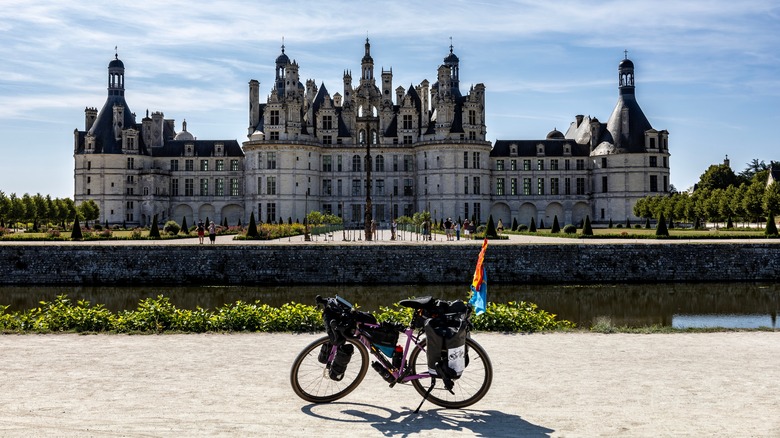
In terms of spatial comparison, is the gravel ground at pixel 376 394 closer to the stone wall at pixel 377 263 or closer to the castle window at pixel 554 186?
the stone wall at pixel 377 263

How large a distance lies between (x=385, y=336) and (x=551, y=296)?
19.2m

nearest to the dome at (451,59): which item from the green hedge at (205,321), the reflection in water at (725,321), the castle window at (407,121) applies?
the castle window at (407,121)

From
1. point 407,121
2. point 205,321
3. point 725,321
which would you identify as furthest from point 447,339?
point 407,121

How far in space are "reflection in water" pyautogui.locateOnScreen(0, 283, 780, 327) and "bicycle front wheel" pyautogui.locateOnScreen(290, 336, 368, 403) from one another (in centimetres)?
→ 1212

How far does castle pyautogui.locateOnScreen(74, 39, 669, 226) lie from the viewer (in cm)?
6638

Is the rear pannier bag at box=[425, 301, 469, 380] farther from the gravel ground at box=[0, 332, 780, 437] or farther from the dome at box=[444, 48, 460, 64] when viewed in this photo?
the dome at box=[444, 48, 460, 64]

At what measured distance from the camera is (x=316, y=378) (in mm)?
7945

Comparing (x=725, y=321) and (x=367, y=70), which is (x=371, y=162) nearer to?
(x=367, y=70)

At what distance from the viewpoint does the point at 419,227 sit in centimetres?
4972

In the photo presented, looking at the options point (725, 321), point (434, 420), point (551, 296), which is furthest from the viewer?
point (551, 296)

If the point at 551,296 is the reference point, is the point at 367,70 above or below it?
above

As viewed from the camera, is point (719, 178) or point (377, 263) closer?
point (377, 263)

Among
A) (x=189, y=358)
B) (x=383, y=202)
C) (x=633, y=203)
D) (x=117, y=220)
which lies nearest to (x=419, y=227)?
(x=383, y=202)

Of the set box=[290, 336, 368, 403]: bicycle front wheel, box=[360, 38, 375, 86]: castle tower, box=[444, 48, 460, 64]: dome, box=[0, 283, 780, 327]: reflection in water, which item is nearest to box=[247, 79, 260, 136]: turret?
box=[360, 38, 375, 86]: castle tower
